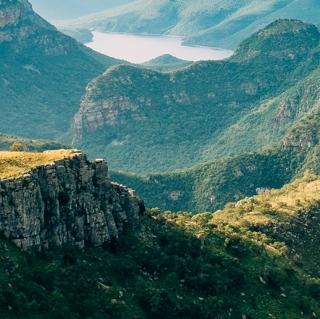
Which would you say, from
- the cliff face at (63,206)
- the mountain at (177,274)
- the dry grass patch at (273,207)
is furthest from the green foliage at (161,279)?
the dry grass patch at (273,207)

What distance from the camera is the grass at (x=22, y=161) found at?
71062 mm

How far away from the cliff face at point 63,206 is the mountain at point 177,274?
1.18m

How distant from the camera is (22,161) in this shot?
7450cm

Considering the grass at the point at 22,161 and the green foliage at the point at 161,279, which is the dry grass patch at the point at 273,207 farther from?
the grass at the point at 22,161

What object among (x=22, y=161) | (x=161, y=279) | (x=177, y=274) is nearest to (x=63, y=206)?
(x=22, y=161)

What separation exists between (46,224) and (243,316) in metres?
22.9

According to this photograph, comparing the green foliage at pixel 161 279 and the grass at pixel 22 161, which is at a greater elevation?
the grass at pixel 22 161

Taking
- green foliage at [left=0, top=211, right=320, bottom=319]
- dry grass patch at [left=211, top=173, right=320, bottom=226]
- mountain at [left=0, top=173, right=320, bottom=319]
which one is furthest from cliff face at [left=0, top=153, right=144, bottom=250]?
dry grass patch at [left=211, top=173, right=320, bottom=226]

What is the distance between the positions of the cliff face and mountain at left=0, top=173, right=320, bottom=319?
118 cm

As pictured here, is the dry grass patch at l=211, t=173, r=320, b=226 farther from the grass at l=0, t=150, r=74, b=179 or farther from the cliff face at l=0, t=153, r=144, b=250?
the grass at l=0, t=150, r=74, b=179

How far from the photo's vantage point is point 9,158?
75250 millimetres

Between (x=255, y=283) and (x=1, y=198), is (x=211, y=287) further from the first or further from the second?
(x=1, y=198)

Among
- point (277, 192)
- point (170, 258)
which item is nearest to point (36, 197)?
point (170, 258)

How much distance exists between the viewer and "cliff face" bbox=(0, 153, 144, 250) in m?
69.6
